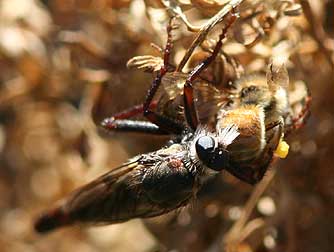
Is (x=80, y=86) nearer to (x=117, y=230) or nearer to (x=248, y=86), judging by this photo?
(x=117, y=230)

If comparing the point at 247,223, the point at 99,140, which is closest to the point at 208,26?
the point at 247,223

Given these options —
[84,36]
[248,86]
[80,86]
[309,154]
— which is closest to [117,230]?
[80,86]

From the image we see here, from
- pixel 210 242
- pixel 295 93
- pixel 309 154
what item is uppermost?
pixel 295 93

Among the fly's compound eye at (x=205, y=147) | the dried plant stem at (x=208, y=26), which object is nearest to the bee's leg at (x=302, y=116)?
the fly's compound eye at (x=205, y=147)

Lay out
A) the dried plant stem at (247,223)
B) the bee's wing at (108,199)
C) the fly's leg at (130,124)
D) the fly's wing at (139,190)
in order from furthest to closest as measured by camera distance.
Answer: the dried plant stem at (247,223), the fly's leg at (130,124), the bee's wing at (108,199), the fly's wing at (139,190)

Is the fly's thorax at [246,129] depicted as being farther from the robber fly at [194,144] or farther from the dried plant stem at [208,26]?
the dried plant stem at [208,26]

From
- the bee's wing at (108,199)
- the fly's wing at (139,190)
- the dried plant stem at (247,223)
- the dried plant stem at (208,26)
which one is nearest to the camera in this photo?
the dried plant stem at (208,26)
